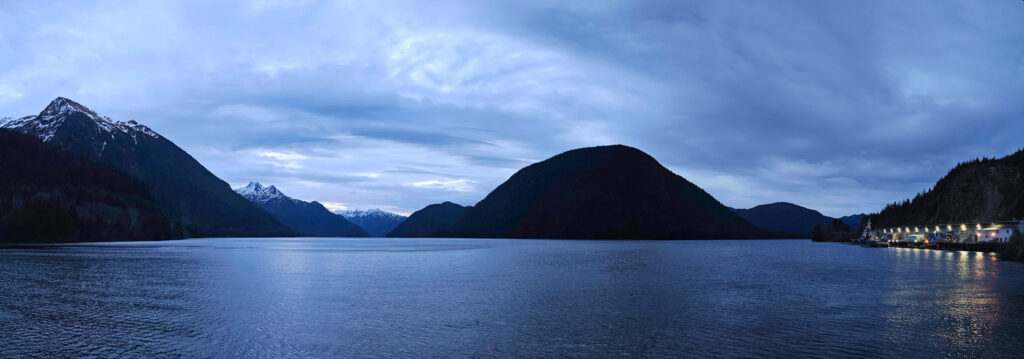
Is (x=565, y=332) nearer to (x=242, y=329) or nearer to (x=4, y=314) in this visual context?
(x=242, y=329)

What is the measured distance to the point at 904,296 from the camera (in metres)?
51.3

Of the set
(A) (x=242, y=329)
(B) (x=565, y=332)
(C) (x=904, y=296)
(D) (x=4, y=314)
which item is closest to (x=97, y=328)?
(A) (x=242, y=329)

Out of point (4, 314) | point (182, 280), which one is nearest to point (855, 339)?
point (4, 314)

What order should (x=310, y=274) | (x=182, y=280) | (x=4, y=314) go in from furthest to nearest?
(x=310, y=274) → (x=182, y=280) → (x=4, y=314)

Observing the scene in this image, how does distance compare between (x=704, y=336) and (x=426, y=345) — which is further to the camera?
(x=704, y=336)

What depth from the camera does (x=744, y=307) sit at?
144ft

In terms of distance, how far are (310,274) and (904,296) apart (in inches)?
2714

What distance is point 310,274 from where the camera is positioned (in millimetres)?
80312

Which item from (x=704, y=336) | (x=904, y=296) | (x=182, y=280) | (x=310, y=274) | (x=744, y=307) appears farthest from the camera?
(x=310, y=274)

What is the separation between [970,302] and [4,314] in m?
70.2

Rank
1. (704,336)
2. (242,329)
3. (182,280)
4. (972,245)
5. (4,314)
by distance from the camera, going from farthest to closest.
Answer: (972,245) < (182,280) < (4,314) < (242,329) < (704,336)

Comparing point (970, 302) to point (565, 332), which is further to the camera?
point (970, 302)

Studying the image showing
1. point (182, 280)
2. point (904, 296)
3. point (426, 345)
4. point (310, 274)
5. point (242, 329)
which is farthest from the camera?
point (310, 274)

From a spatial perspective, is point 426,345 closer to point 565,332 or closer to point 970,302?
point 565,332
